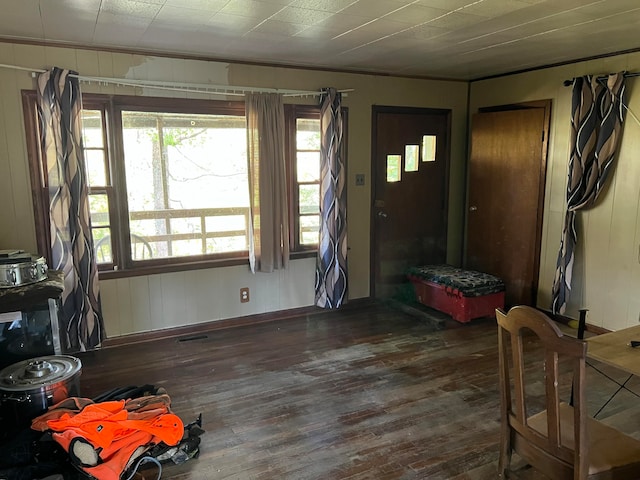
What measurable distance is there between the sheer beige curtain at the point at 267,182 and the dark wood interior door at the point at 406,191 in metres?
1.03

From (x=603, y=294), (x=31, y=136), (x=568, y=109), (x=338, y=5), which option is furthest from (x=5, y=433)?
(x=568, y=109)

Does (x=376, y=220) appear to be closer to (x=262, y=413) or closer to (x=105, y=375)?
(x=262, y=413)

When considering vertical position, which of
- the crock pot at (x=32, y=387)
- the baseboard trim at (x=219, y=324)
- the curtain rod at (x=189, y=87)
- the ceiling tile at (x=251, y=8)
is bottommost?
the baseboard trim at (x=219, y=324)

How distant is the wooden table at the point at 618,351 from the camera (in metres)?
1.79

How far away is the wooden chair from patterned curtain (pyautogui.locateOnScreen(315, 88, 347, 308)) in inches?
103

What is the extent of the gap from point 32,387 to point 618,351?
2.61 m

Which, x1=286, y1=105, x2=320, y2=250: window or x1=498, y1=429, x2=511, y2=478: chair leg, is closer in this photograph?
x1=498, y1=429, x2=511, y2=478: chair leg

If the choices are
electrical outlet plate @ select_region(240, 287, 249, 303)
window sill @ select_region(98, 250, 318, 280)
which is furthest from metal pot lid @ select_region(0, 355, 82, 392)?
electrical outlet plate @ select_region(240, 287, 249, 303)

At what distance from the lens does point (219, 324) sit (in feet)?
13.7

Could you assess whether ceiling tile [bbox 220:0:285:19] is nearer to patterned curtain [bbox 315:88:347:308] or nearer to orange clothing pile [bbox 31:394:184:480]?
patterned curtain [bbox 315:88:347:308]

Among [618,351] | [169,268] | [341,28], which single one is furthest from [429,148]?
[618,351]

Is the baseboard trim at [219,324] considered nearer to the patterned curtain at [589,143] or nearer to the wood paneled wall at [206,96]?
the wood paneled wall at [206,96]

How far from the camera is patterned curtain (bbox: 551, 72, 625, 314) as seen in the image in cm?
367

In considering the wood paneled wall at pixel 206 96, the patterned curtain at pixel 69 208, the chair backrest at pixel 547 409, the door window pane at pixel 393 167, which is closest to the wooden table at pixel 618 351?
the chair backrest at pixel 547 409
